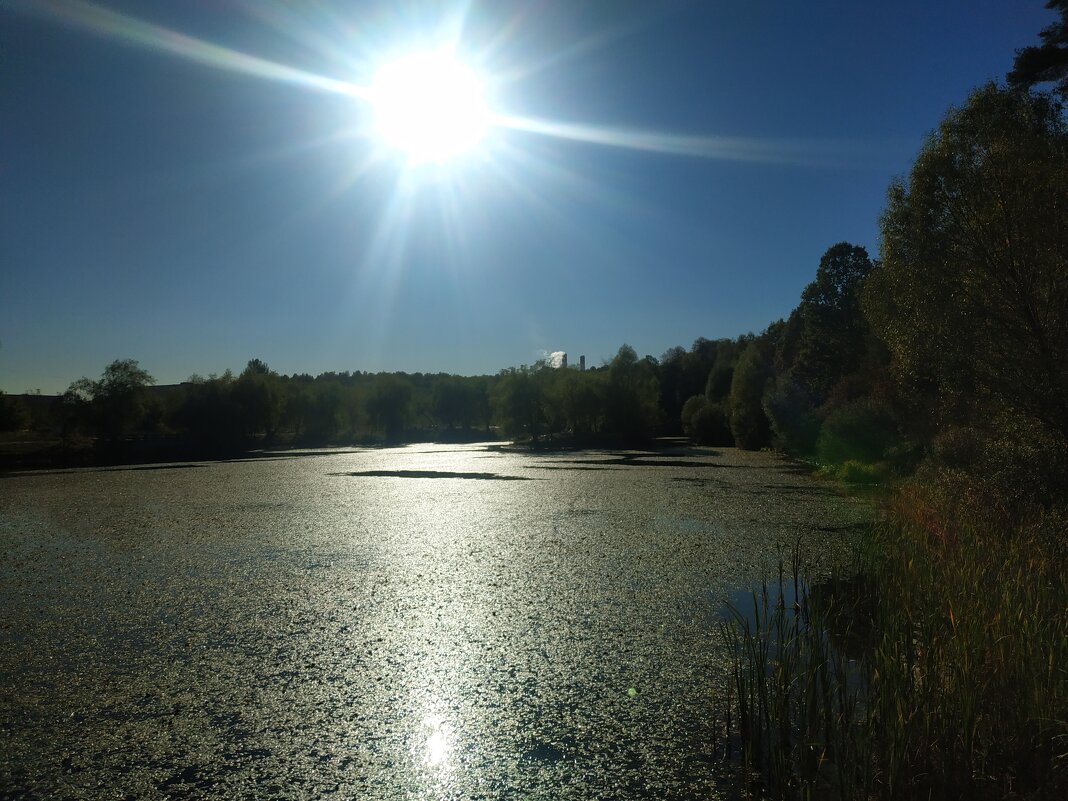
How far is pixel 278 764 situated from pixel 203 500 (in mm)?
15838

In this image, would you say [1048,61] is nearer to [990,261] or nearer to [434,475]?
[990,261]

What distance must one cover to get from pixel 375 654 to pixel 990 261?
9260mm

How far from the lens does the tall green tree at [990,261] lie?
897 cm

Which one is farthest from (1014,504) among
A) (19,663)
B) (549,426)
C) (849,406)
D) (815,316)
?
(549,426)

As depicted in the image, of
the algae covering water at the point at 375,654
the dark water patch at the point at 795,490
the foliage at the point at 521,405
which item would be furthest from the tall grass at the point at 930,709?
the foliage at the point at 521,405

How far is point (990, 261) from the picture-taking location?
30.8ft

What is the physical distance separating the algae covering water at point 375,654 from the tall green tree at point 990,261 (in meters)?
3.22

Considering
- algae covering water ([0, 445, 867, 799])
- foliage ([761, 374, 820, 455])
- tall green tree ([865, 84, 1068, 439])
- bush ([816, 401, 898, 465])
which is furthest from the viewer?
foliage ([761, 374, 820, 455])

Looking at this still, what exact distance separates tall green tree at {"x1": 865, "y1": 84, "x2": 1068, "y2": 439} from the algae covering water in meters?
3.22

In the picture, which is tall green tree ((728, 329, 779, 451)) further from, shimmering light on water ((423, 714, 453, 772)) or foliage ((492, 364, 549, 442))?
shimmering light on water ((423, 714, 453, 772))

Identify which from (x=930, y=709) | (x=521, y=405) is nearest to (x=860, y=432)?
(x=930, y=709)

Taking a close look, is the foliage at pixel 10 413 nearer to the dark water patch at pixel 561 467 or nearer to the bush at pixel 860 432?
the dark water patch at pixel 561 467

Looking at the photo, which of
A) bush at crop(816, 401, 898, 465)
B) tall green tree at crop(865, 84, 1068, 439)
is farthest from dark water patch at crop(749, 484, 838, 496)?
tall green tree at crop(865, 84, 1068, 439)

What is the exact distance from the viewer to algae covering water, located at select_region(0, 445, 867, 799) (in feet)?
12.8
